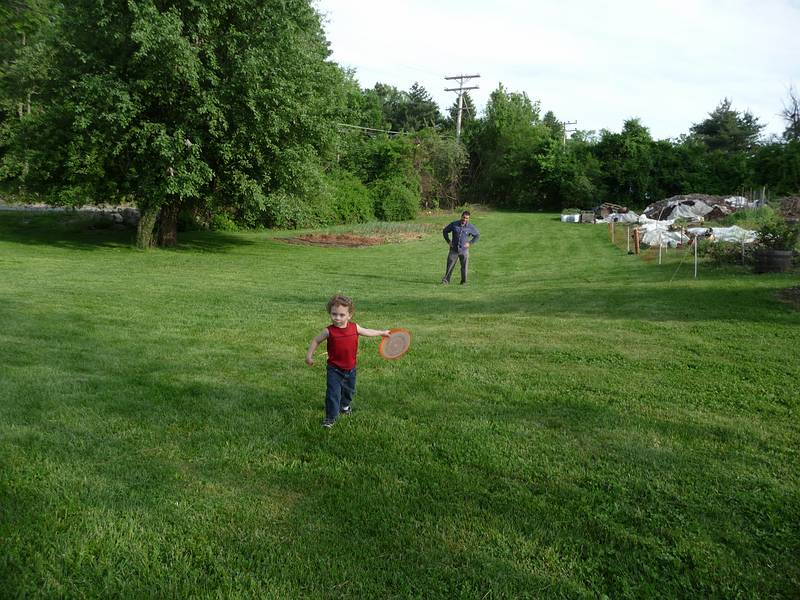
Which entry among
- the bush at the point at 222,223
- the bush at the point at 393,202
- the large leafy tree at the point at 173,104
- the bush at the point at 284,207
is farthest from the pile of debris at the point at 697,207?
the bush at the point at 222,223

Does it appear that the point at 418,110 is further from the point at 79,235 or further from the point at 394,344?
the point at 394,344

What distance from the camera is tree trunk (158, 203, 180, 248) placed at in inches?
931

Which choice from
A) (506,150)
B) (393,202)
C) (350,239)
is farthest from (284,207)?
(506,150)

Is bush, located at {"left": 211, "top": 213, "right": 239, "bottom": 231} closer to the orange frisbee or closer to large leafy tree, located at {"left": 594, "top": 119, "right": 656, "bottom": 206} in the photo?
the orange frisbee

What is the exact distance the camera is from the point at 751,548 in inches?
140

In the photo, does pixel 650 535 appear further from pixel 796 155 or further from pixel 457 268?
pixel 457 268

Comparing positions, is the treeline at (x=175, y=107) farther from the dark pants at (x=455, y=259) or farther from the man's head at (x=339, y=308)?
the man's head at (x=339, y=308)

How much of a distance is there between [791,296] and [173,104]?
17879 millimetres

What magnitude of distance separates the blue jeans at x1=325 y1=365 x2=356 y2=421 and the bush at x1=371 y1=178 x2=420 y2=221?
38803 millimetres

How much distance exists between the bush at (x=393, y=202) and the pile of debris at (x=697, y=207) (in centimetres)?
1583

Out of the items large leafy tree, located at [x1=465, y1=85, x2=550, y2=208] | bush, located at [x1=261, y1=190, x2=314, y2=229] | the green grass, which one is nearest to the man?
the green grass

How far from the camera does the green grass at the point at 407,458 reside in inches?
131

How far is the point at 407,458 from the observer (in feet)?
15.4

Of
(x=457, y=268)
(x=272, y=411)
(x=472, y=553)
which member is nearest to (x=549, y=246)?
(x=457, y=268)
